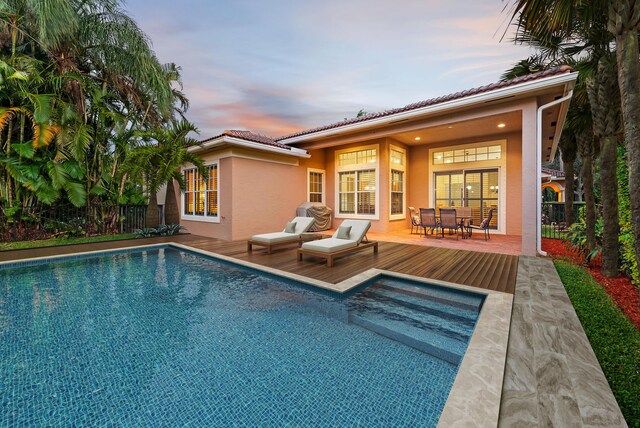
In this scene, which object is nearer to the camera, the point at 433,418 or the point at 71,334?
the point at 433,418

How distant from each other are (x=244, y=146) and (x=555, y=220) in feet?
49.8

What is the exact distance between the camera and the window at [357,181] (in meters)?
11.4

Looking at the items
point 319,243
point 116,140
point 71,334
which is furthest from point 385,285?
point 116,140

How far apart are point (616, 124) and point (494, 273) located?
4106 mm

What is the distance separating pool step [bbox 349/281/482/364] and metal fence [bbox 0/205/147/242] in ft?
38.0

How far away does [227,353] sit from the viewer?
9.21 ft

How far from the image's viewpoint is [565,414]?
71.1 inches

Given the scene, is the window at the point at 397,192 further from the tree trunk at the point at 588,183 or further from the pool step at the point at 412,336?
the pool step at the point at 412,336

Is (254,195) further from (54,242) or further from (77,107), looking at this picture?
(77,107)

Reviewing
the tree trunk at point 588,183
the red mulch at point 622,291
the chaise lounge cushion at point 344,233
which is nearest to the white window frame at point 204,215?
the chaise lounge cushion at point 344,233

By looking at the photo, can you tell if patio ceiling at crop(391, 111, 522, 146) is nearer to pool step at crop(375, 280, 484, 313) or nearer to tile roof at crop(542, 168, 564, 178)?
pool step at crop(375, 280, 484, 313)

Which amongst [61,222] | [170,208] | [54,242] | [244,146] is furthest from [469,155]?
[61,222]

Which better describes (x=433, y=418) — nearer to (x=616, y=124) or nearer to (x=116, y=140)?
(x=616, y=124)

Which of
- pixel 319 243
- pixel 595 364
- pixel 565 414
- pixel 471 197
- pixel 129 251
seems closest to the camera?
pixel 565 414
